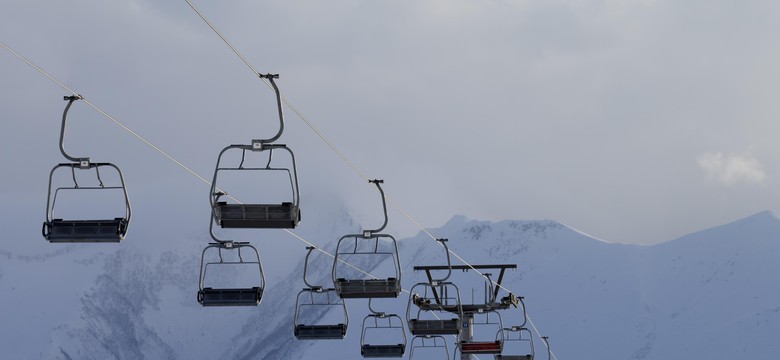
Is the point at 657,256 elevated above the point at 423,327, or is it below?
above

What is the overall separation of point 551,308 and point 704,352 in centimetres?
3133

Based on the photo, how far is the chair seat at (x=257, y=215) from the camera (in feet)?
50.0

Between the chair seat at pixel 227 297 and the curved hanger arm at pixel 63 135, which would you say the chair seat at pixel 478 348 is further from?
the curved hanger arm at pixel 63 135

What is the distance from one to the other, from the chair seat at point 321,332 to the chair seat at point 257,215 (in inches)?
335

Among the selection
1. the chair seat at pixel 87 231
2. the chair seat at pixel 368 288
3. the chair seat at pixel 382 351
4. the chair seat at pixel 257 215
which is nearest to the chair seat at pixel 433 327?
the chair seat at pixel 382 351

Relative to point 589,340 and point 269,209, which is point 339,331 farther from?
point 589,340

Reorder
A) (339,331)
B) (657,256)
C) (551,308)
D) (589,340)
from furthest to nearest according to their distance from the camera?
(657,256) < (551,308) < (589,340) < (339,331)

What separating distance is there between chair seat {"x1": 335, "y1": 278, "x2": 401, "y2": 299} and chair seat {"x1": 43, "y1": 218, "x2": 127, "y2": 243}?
595 cm

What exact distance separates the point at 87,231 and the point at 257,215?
181cm

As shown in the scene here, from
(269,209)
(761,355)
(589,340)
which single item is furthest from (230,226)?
(589,340)

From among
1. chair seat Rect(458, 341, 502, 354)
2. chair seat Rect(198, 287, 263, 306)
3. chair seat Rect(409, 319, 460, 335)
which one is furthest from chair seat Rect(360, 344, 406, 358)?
chair seat Rect(198, 287, 263, 306)

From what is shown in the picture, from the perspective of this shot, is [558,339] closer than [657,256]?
Yes

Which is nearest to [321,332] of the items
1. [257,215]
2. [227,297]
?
[227,297]

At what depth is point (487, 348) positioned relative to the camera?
3058cm
